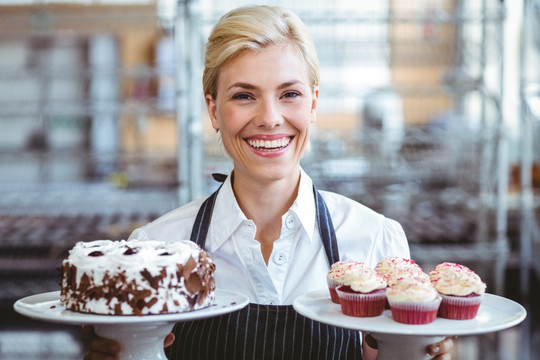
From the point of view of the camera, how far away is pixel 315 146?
4.58 metres

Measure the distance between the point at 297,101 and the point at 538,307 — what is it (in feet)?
10.5

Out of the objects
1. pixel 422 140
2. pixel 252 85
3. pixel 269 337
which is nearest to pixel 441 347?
pixel 269 337

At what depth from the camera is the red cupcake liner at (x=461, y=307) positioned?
1229mm

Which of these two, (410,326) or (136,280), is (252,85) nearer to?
(136,280)

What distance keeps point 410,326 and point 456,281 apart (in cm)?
24

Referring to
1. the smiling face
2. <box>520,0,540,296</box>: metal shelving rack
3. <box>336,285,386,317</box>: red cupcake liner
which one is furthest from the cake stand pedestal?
<box>520,0,540,296</box>: metal shelving rack

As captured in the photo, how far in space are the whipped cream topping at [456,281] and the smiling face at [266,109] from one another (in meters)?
0.39

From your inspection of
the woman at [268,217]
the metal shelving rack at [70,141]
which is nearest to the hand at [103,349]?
the woman at [268,217]

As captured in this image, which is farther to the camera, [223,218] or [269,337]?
[223,218]

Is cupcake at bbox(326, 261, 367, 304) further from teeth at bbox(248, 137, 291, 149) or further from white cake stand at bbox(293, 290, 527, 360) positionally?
teeth at bbox(248, 137, 291, 149)

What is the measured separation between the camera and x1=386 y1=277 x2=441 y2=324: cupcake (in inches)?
46.7

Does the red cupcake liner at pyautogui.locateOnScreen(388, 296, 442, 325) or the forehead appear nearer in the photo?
the red cupcake liner at pyautogui.locateOnScreen(388, 296, 442, 325)

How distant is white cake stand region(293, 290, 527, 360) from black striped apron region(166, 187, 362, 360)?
14 centimetres

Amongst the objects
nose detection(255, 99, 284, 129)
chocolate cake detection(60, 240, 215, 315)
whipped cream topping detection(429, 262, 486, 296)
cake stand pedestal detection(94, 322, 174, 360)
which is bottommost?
cake stand pedestal detection(94, 322, 174, 360)
